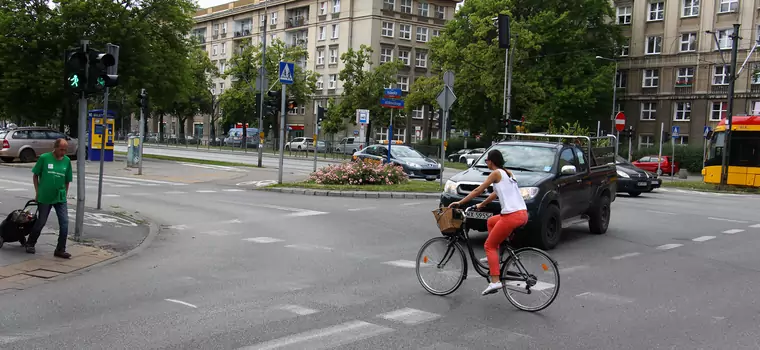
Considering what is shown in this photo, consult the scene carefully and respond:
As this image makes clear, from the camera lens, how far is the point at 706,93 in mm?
54156

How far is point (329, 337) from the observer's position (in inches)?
223

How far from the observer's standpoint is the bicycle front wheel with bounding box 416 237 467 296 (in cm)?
729

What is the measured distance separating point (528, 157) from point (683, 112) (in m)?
50.1

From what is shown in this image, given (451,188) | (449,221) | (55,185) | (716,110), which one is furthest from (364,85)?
(449,221)

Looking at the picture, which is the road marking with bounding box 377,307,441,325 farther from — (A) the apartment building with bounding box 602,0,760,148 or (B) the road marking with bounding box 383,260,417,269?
(A) the apartment building with bounding box 602,0,760,148

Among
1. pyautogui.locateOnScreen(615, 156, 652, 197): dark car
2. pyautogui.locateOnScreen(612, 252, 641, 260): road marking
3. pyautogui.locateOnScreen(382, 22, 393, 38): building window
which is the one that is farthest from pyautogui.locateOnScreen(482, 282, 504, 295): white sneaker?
pyautogui.locateOnScreen(382, 22, 393, 38): building window

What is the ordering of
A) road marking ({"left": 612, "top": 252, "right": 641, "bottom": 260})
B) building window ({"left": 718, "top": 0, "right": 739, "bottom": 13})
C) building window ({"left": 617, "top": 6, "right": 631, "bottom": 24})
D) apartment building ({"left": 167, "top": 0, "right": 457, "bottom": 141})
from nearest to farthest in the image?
road marking ({"left": 612, "top": 252, "right": 641, "bottom": 260})
building window ({"left": 718, "top": 0, "right": 739, "bottom": 13})
building window ({"left": 617, "top": 6, "right": 631, "bottom": 24})
apartment building ({"left": 167, "top": 0, "right": 457, "bottom": 141})

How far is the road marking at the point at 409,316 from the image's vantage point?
20.6 feet

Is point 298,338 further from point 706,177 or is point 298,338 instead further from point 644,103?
point 644,103

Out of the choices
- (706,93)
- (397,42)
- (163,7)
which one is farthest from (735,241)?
(397,42)

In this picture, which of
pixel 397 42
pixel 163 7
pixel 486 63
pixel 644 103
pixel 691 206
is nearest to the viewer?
pixel 691 206

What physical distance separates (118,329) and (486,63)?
46728 millimetres

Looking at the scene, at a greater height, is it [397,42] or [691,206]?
[397,42]

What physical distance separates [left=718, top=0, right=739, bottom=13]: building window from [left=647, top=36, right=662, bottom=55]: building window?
17.2ft
